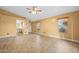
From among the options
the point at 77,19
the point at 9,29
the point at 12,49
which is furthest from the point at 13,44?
the point at 77,19

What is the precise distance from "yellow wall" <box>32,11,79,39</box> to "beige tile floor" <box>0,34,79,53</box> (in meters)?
0.18

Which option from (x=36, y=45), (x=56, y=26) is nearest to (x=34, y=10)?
(x=56, y=26)

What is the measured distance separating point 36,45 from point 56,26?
27.7 inches

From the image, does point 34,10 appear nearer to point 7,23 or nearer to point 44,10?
point 44,10

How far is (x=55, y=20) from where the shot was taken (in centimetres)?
297

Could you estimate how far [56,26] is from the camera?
2.99m

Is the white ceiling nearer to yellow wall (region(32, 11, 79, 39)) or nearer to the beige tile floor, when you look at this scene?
yellow wall (region(32, 11, 79, 39))

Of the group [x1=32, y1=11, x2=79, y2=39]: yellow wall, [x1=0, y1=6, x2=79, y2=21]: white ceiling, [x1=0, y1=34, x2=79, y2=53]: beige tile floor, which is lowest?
[x1=0, y1=34, x2=79, y2=53]: beige tile floor

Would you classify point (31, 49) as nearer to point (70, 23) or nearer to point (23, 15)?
point (23, 15)

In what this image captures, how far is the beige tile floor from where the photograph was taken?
8.98ft

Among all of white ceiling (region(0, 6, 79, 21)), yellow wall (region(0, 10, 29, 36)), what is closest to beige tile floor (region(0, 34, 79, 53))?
yellow wall (region(0, 10, 29, 36))

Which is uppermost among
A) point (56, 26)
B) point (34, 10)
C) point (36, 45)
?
point (34, 10)
